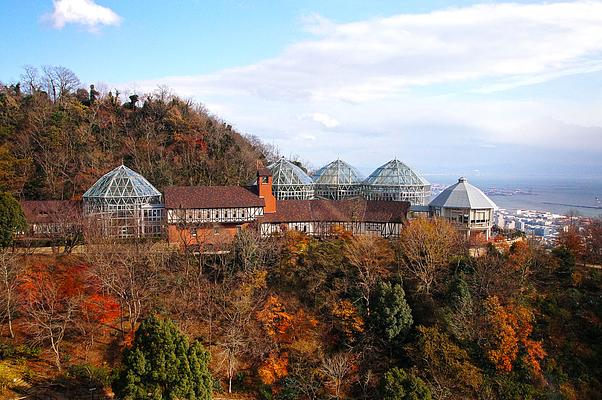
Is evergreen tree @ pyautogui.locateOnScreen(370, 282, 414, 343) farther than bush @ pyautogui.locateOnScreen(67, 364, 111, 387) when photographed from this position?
Yes

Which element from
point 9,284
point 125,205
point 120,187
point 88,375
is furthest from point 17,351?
point 120,187

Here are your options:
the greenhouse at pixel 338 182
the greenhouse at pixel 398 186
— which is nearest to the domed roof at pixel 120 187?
the greenhouse at pixel 338 182

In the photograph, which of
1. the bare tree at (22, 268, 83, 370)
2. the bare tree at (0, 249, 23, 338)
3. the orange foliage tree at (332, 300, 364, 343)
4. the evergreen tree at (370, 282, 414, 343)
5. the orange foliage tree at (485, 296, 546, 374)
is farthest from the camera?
the orange foliage tree at (332, 300, 364, 343)

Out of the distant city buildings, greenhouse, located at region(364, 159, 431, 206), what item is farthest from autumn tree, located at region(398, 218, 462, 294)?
the distant city buildings

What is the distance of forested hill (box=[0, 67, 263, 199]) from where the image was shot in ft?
143

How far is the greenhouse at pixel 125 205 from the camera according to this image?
37.4 m

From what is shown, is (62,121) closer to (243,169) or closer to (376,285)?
(243,169)

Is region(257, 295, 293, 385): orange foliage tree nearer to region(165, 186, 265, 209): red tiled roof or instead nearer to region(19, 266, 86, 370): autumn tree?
region(19, 266, 86, 370): autumn tree

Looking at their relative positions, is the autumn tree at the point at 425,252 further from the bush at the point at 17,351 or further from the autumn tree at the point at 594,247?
the bush at the point at 17,351

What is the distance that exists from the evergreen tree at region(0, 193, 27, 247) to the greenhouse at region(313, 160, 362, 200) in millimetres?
29495

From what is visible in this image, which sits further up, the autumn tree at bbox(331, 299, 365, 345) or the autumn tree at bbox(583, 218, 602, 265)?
the autumn tree at bbox(583, 218, 602, 265)

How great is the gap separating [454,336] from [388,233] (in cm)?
1457

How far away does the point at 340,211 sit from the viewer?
40938mm

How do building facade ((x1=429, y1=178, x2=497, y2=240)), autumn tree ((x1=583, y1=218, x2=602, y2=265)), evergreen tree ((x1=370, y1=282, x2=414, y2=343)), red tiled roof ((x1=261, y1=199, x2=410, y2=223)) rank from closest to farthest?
evergreen tree ((x1=370, y1=282, x2=414, y2=343)) → autumn tree ((x1=583, y1=218, x2=602, y2=265)) → red tiled roof ((x1=261, y1=199, x2=410, y2=223)) → building facade ((x1=429, y1=178, x2=497, y2=240))
